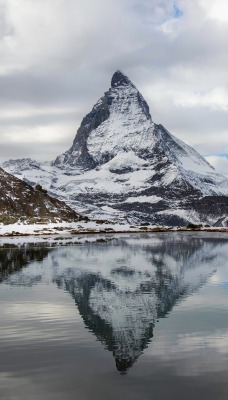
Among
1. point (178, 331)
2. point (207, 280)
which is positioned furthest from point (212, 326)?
point (207, 280)

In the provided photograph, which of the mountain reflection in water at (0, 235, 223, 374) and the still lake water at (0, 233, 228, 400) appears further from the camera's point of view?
the mountain reflection in water at (0, 235, 223, 374)

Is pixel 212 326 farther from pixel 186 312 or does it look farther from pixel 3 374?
pixel 3 374

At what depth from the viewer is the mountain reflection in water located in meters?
20.6

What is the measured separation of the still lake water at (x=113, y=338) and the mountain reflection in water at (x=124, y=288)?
6 centimetres

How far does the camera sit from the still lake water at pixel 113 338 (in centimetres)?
1437

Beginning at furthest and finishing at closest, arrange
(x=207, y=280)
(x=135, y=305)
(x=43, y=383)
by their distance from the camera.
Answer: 1. (x=207, y=280)
2. (x=135, y=305)
3. (x=43, y=383)

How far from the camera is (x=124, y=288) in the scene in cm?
3475

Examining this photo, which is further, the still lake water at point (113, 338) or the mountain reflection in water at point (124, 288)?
the mountain reflection in water at point (124, 288)

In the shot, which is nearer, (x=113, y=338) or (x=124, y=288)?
(x=113, y=338)

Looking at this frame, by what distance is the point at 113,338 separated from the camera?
2025cm

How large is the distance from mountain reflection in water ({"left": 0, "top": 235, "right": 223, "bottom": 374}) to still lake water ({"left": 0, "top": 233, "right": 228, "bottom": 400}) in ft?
0.19

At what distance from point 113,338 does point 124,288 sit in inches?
572

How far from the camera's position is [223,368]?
15.9 m

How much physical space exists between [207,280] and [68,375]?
80.3 feet
